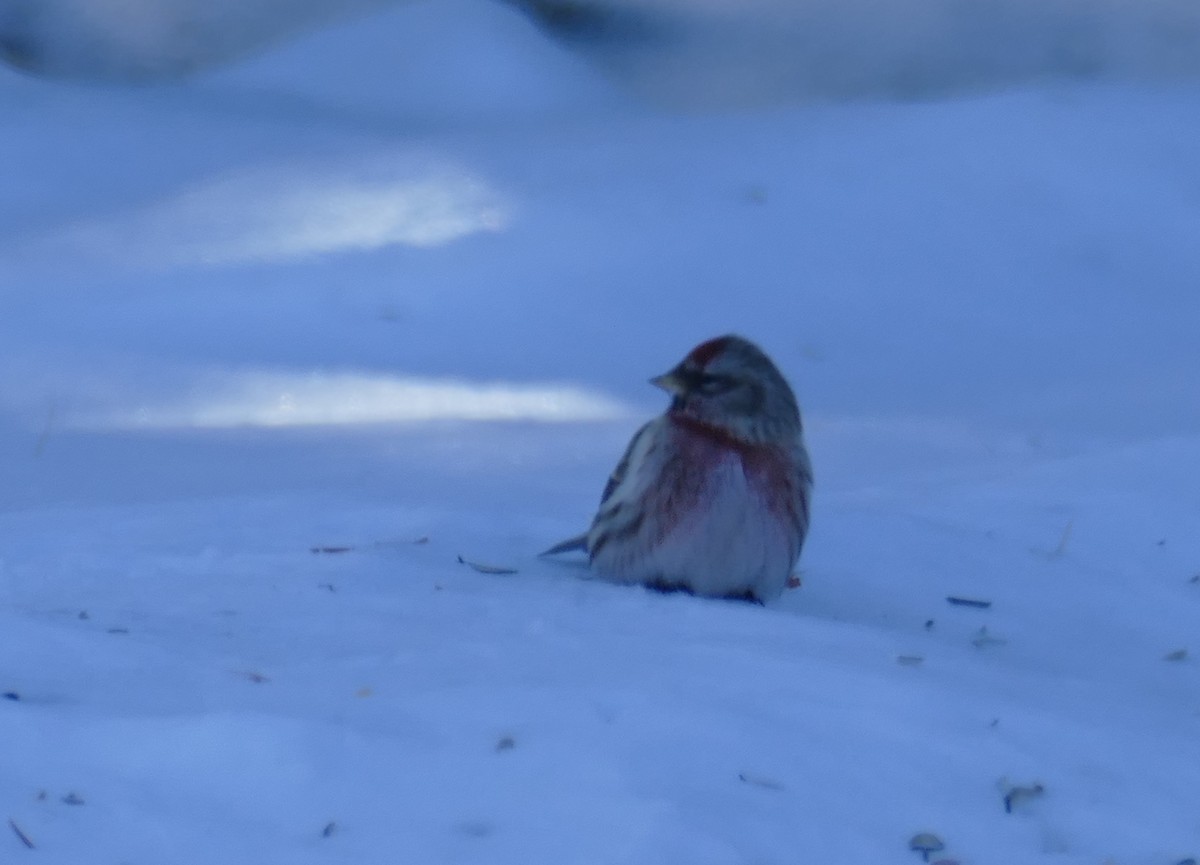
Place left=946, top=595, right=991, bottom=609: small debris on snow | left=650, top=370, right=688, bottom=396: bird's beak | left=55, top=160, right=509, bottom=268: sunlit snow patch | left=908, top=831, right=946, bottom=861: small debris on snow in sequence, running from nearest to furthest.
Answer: left=908, top=831, right=946, bottom=861: small debris on snow, left=650, top=370, right=688, bottom=396: bird's beak, left=946, top=595, right=991, bottom=609: small debris on snow, left=55, top=160, right=509, bottom=268: sunlit snow patch

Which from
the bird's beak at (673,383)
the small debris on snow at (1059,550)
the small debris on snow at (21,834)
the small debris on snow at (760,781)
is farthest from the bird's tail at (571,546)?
the small debris on snow at (21,834)

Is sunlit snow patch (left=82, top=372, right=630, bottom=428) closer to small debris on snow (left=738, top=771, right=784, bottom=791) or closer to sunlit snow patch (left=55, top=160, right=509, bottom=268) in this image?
sunlit snow patch (left=55, top=160, right=509, bottom=268)

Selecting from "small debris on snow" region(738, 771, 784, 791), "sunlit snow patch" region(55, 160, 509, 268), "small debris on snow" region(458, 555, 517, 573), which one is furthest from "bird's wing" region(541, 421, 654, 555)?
"sunlit snow patch" region(55, 160, 509, 268)

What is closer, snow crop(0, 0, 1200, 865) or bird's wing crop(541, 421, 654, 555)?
snow crop(0, 0, 1200, 865)

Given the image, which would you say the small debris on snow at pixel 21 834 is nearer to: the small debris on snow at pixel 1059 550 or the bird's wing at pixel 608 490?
the bird's wing at pixel 608 490

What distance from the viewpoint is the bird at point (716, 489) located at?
9.54 ft

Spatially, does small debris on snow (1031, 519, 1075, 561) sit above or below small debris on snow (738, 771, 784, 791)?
above

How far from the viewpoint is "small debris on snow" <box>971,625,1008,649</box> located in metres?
3.04

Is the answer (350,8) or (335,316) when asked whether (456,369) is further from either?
(350,8)

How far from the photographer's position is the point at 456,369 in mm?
4898

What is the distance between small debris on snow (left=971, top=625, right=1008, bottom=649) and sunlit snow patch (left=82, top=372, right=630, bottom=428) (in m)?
1.79

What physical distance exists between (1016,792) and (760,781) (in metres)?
0.32

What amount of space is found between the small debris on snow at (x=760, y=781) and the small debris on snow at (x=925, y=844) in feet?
0.54

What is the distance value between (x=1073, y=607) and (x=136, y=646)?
5.70 ft
